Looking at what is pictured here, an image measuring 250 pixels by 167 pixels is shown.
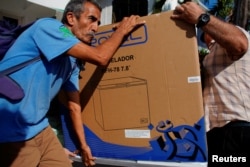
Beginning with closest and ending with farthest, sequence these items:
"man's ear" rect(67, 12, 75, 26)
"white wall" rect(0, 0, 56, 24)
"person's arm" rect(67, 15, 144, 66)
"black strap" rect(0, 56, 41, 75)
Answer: "black strap" rect(0, 56, 41, 75) < "person's arm" rect(67, 15, 144, 66) < "man's ear" rect(67, 12, 75, 26) < "white wall" rect(0, 0, 56, 24)

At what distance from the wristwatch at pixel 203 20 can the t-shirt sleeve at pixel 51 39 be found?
0.72m

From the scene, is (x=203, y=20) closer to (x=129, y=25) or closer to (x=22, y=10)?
(x=129, y=25)

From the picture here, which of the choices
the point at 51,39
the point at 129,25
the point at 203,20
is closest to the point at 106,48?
the point at 129,25

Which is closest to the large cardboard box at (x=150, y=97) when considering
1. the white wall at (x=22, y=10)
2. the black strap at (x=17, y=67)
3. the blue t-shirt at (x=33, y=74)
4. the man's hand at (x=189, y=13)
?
the man's hand at (x=189, y=13)

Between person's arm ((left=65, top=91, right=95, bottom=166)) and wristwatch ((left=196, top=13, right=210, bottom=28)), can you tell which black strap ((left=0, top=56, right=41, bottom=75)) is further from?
wristwatch ((left=196, top=13, right=210, bottom=28))

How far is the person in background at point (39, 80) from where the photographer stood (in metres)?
1.72

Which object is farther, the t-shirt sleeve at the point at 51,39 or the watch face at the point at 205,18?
the watch face at the point at 205,18

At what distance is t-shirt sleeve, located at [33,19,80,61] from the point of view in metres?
1.76

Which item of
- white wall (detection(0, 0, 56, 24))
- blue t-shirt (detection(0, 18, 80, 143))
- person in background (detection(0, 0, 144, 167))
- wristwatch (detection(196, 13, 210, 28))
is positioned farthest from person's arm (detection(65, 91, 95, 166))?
white wall (detection(0, 0, 56, 24))

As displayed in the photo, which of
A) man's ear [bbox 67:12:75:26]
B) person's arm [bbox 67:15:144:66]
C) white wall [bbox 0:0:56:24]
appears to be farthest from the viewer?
white wall [bbox 0:0:56:24]

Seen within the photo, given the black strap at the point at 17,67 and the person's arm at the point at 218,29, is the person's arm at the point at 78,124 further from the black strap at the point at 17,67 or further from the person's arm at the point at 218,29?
the person's arm at the point at 218,29

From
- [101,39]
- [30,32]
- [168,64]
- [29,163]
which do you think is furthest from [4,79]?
[168,64]

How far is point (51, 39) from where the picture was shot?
1.79 metres

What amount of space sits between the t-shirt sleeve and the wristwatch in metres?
0.72
